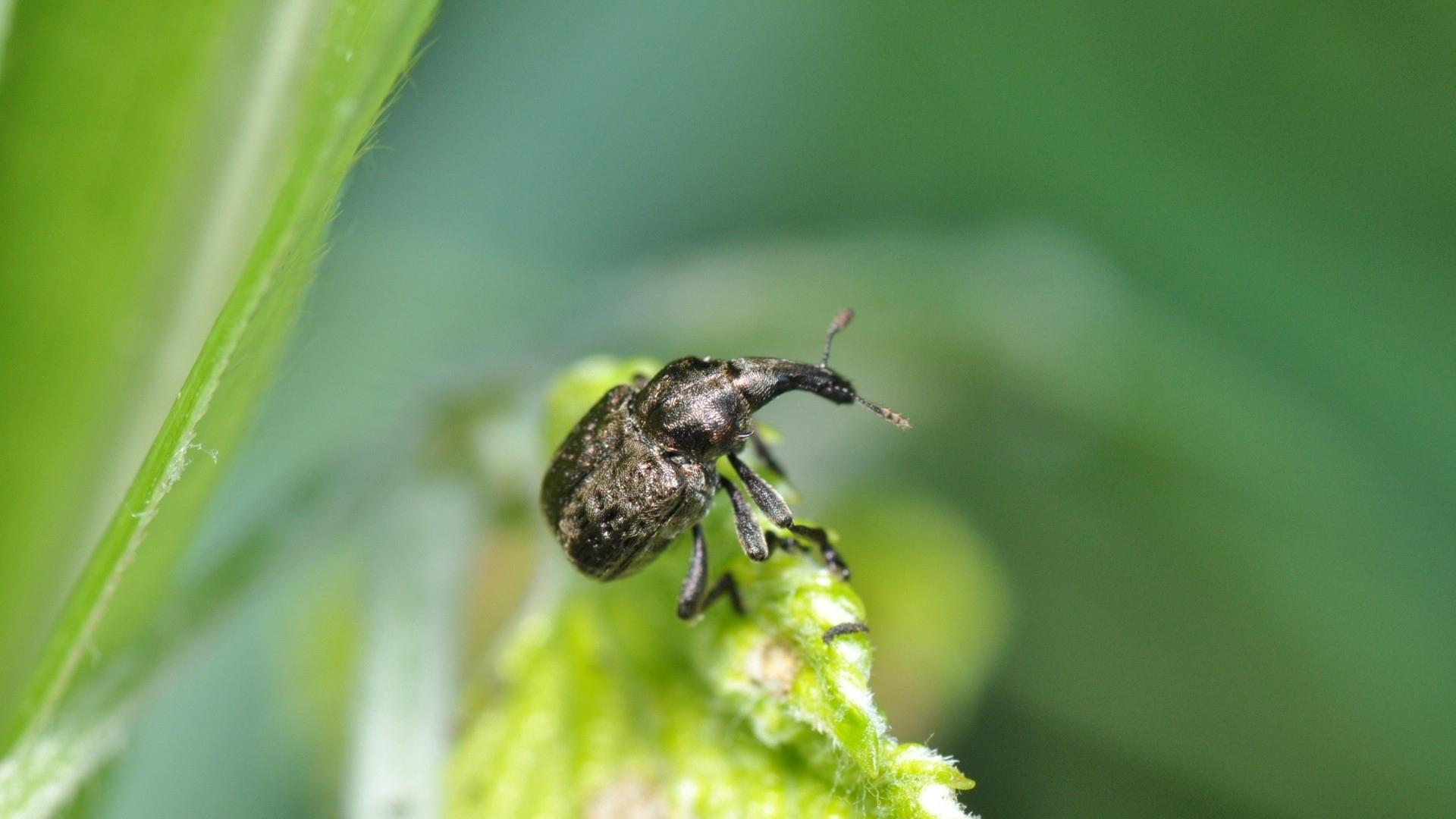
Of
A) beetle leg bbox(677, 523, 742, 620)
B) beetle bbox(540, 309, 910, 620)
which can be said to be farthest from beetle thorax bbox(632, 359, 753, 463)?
beetle leg bbox(677, 523, 742, 620)

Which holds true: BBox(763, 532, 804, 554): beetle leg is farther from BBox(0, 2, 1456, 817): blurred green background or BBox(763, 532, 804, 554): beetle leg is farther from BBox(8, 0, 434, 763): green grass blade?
BBox(0, 2, 1456, 817): blurred green background

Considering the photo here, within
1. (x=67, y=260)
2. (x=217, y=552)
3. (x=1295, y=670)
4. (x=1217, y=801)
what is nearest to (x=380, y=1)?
(x=67, y=260)

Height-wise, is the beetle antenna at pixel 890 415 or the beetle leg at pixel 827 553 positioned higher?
the beetle antenna at pixel 890 415

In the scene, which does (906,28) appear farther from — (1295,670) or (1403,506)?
(1295,670)

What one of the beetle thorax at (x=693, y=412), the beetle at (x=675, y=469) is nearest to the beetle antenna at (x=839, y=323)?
the beetle at (x=675, y=469)

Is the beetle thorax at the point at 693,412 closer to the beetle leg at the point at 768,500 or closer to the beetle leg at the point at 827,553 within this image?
the beetle leg at the point at 768,500

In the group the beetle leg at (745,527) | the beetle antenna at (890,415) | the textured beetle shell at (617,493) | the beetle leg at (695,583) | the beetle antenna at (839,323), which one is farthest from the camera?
the beetle antenna at (839,323)

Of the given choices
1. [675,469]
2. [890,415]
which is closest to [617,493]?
[675,469]
